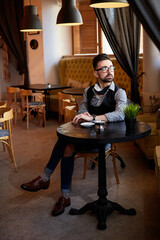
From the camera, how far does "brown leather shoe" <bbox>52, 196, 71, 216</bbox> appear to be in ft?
9.57

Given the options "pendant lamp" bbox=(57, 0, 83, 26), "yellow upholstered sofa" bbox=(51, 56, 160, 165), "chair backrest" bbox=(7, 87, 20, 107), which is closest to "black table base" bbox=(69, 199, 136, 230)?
"pendant lamp" bbox=(57, 0, 83, 26)

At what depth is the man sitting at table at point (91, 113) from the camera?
2979 mm

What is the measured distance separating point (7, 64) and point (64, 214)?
758cm

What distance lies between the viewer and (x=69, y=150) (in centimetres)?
298

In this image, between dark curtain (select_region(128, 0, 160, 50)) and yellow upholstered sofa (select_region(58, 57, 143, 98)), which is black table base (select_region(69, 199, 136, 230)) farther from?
yellow upholstered sofa (select_region(58, 57, 143, 98))

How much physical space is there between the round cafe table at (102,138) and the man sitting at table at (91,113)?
0.12 meters

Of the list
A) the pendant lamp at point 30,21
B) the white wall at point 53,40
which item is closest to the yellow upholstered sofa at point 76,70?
the white wall at point 53,40

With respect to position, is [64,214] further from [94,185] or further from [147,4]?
[147,4]

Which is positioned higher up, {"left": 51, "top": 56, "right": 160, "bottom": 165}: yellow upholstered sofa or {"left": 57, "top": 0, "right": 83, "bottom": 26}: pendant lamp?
{"left": 57, "top": 0, "right": 83, "bottom": 26}: pendant lamp

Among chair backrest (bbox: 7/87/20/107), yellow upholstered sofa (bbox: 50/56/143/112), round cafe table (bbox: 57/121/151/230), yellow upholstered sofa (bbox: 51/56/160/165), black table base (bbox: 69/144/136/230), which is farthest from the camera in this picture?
yellow upholstered sofa (bbox: 50/56/143/112)

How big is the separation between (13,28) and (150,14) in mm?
8537

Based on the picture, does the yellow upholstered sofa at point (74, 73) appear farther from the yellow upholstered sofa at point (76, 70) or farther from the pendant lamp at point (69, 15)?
the pendant lamp at point (69, 15)

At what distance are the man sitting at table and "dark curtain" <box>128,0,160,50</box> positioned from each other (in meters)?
1.98

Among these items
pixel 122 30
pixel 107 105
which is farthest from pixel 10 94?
pixel 107 105
